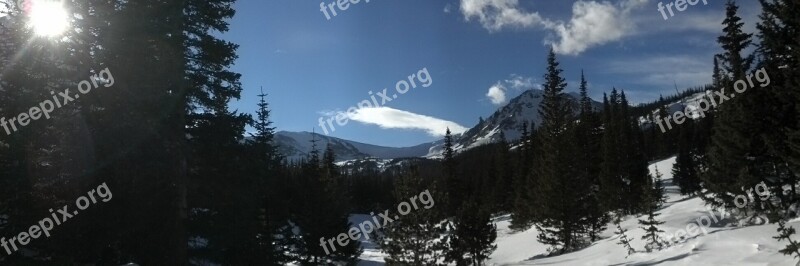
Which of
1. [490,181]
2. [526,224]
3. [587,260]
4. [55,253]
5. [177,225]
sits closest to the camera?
[55,253]

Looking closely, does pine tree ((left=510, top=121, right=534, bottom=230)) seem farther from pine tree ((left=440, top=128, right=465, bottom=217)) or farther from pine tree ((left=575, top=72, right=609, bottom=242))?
pine tree ((left=440, top=128, right=465, bottom=217))

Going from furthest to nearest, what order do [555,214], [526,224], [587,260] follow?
Answer: 1. [526,224]
2. [555,214]
3. [587,260]

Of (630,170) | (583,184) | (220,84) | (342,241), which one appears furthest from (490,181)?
(220,84)

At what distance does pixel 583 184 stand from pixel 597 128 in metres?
23.5

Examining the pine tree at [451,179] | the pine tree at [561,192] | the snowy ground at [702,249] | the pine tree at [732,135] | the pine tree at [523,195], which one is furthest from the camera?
the pine tree at [451,179]

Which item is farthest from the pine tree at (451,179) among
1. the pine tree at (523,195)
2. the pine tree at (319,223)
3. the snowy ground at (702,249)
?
the snowy ground at (702,249)

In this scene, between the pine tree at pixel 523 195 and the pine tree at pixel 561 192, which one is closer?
the pine tree at pixel 561 192

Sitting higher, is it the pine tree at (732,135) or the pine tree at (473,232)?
the pine tree at (732,135)

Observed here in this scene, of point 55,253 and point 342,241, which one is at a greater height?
point 55,253

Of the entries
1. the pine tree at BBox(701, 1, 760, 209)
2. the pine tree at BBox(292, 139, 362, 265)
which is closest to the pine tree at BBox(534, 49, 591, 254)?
the pine tree at BBox(701, 1, 760, 209)

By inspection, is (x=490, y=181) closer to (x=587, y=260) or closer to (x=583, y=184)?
(x=583, y=184)

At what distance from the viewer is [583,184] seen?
112 ft

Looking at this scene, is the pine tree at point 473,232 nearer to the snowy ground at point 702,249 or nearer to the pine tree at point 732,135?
the snowy ground at point 702,249

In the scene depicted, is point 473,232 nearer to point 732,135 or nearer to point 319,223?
point 319,223
